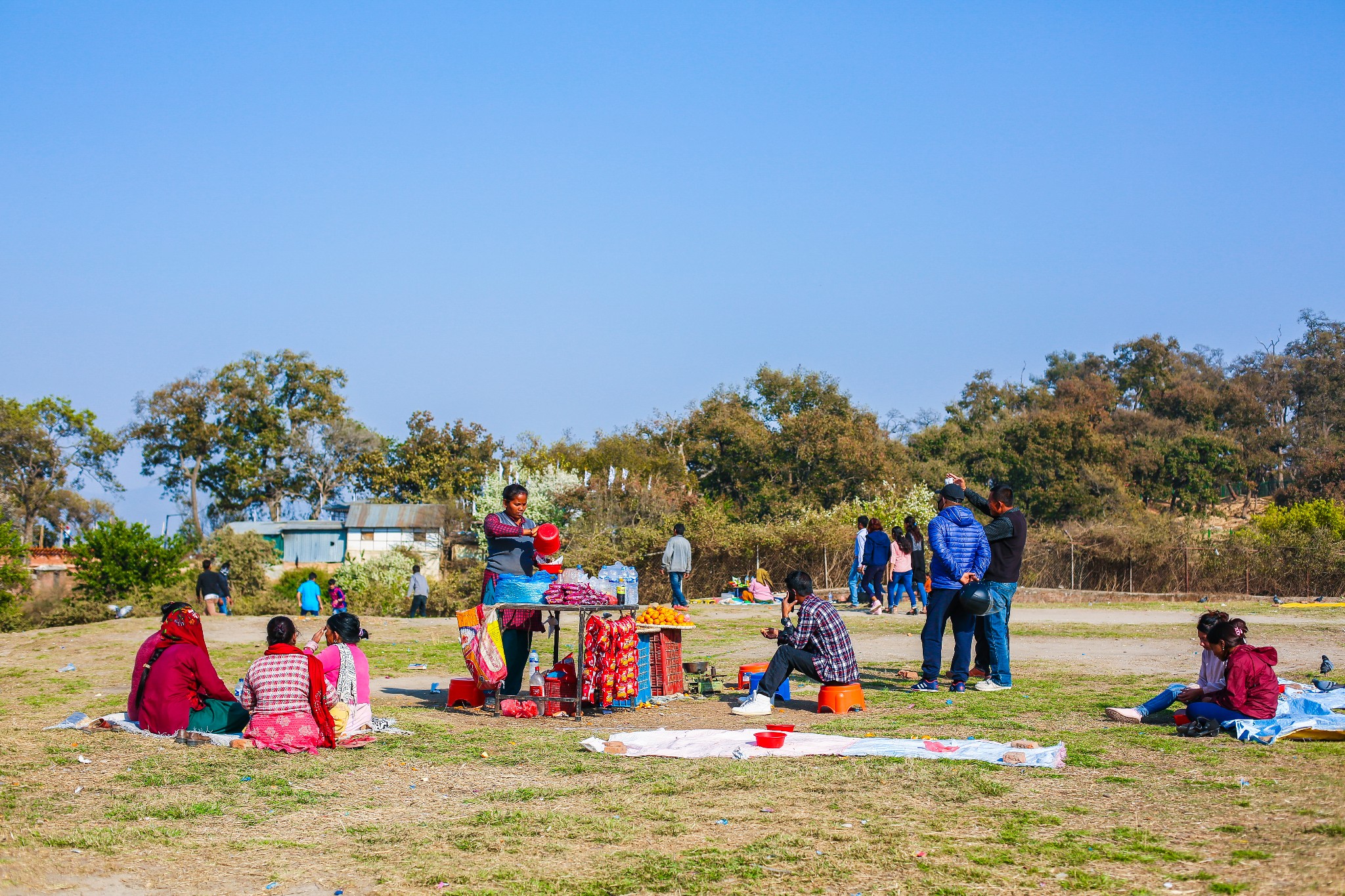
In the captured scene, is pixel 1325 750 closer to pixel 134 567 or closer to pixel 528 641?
pixel 528 641

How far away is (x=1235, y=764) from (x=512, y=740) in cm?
497

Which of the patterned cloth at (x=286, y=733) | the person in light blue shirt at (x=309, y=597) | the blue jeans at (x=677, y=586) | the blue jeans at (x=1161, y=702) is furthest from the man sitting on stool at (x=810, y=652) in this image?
the person in light blue shirt at (x=309, y=597)

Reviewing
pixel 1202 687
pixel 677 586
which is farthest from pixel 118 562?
pixel 1202 687

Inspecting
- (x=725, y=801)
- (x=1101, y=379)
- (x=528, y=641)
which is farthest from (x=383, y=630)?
(x=1101, y=379)

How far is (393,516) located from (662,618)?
52890 mm

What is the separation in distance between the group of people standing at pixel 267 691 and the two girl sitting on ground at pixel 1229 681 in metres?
6.01

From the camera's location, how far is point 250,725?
7789 mm

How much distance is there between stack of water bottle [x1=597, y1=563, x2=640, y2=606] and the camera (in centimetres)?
975

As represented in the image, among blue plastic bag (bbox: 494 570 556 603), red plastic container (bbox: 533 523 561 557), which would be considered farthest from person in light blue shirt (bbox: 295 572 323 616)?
blue plastic bag (bbox: 494 570 556 603)

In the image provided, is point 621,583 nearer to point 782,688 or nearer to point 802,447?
point 782,688

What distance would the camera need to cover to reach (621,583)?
390 inches

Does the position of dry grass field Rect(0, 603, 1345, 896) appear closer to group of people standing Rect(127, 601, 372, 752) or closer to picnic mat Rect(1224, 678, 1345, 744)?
picnic mat Rect(1224, 678, 1345, 744)

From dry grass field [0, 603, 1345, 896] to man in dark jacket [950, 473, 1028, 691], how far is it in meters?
0.98

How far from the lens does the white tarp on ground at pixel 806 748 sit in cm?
672
